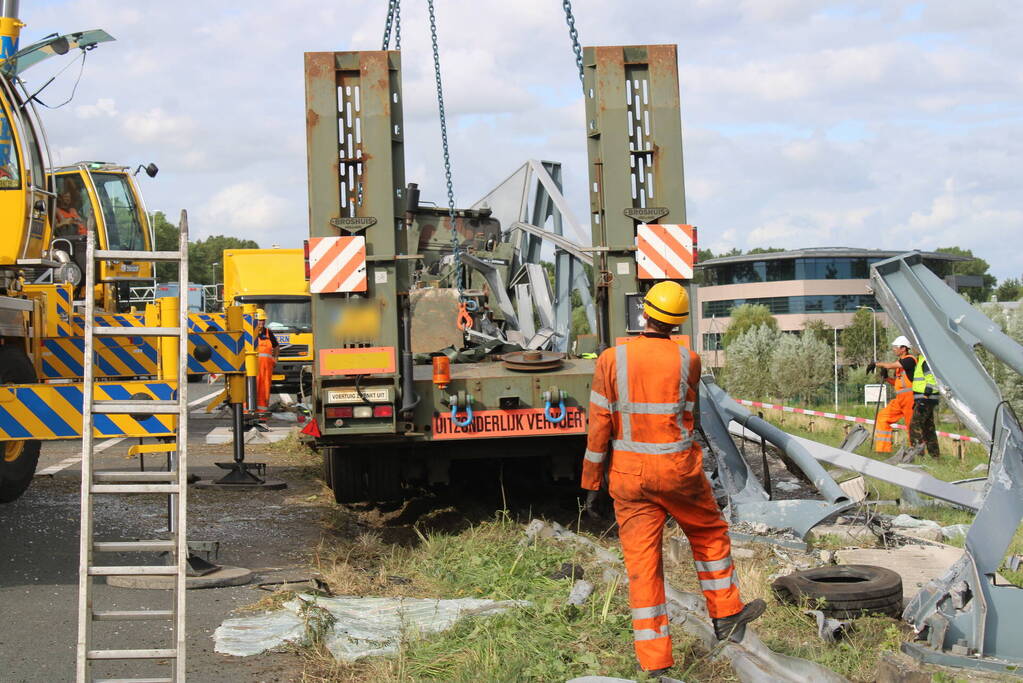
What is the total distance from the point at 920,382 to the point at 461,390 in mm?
7307

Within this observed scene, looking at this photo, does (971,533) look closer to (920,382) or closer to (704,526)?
(704,526)

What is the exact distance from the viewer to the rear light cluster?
24.5ft

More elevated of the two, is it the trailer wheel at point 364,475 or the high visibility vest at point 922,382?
the high visibility vest at point 922,382

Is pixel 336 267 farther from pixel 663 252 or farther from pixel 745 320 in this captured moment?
pixel 745 320

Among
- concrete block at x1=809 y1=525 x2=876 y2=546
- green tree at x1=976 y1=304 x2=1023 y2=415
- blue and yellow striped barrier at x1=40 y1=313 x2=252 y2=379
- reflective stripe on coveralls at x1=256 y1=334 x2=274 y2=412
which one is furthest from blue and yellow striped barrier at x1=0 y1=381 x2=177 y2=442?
green tree at x1=976 y1=304 x2=1023 y2=415

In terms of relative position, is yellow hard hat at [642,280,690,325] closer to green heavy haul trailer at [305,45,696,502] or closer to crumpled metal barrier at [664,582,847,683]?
crumpled metal barrier at [664,582,847,683]

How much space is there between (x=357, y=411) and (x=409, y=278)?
997 millimetres

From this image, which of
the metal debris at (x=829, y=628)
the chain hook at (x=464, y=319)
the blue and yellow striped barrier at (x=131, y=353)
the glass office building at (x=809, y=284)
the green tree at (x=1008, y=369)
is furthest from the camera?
the glass office building at (x=809, y=284)

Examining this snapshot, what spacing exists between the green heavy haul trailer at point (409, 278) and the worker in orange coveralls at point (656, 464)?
8.78 ft

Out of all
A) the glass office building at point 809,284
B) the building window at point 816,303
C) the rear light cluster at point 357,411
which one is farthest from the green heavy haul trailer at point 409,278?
the building window at point 816,303

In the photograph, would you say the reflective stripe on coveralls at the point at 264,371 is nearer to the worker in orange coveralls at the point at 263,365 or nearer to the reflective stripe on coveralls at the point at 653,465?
the worker in orange coveralls at the point at 263,365

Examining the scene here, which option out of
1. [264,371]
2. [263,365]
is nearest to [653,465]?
[263,365]

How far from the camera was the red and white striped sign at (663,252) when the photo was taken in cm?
789

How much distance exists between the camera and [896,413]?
14.3 m
